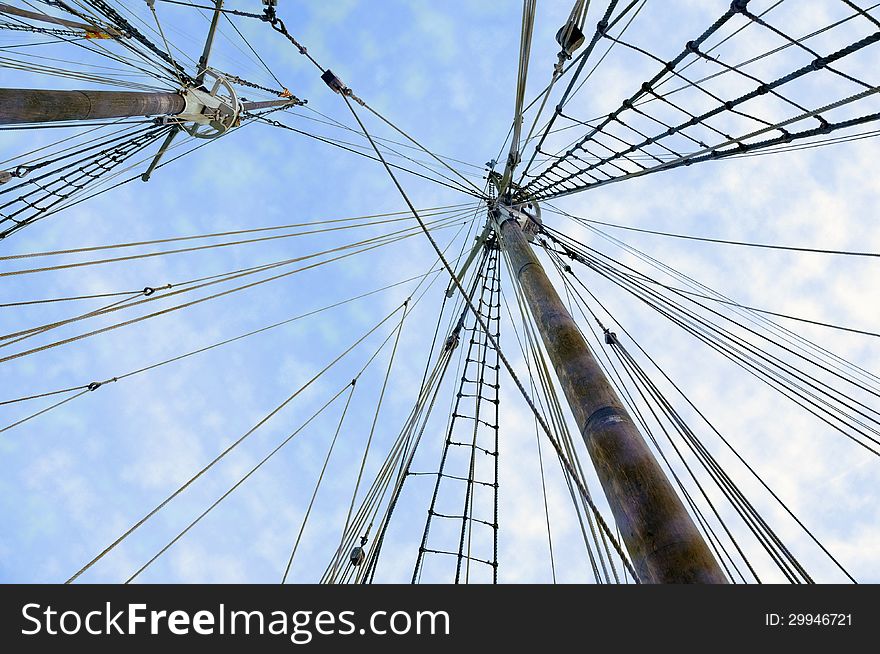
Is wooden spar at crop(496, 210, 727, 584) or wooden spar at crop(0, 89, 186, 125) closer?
wooden spar at crop(496, 210, 727, 584)

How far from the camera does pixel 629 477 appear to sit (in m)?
3.30

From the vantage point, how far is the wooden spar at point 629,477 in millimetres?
A: 2814

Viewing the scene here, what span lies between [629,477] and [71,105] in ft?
21.3

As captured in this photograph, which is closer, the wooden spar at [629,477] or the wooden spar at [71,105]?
the wooden spar at [629,477]

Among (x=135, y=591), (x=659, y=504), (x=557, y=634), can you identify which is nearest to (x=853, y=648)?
(x=659, y=504)

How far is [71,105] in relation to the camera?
5.52 m

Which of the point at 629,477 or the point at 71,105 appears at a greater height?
the point at 71,105

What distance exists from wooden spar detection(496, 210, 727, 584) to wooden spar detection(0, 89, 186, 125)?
5257 millimetres

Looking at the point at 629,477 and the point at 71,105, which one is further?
the point at 71,105

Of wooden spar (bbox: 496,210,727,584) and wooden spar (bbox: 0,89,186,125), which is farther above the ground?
wooden spar (bbox: 0,89,186,125)

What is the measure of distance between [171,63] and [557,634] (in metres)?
11.8

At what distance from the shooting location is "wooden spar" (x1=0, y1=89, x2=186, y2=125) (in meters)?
4.66

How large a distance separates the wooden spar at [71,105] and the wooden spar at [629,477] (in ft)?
17.2

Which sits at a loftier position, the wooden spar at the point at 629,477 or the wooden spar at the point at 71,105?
the wooden spar at the point at 71,105
